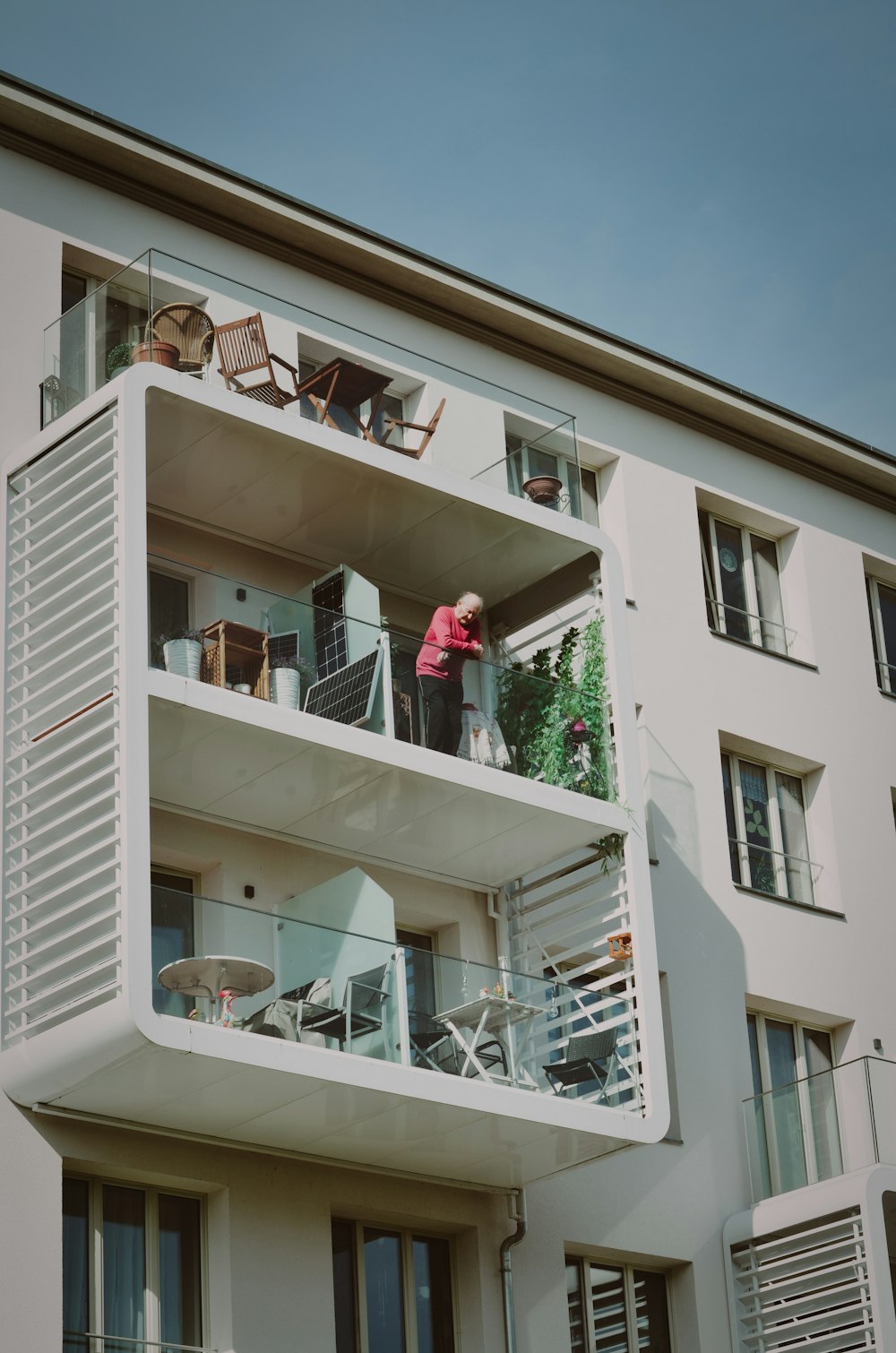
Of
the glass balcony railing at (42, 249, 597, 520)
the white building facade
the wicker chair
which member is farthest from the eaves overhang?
the wicker chair

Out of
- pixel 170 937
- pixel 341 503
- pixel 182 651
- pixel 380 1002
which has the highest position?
pixel 341 503

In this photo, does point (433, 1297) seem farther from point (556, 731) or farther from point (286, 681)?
point (286, 681)

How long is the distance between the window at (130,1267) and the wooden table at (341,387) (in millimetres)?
6481

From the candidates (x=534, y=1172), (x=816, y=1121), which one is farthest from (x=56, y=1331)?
(x=816, y=1121)

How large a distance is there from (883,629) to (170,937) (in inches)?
515

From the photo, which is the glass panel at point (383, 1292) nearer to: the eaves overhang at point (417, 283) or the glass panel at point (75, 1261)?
the glass panel at point (75, 1261)

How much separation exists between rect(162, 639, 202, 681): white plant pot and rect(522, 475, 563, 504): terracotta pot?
13.5ft

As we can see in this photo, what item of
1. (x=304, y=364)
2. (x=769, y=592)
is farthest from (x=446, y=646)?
(x=769, y=592)

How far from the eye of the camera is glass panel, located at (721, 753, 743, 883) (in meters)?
22.1

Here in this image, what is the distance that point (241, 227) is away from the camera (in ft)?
66.1

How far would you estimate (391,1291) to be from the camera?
57.6 ft

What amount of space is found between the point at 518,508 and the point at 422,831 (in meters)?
3.01

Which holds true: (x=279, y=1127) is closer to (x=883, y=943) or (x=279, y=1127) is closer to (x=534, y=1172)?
(x=534, y=1172)

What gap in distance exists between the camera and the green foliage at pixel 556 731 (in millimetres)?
18297
